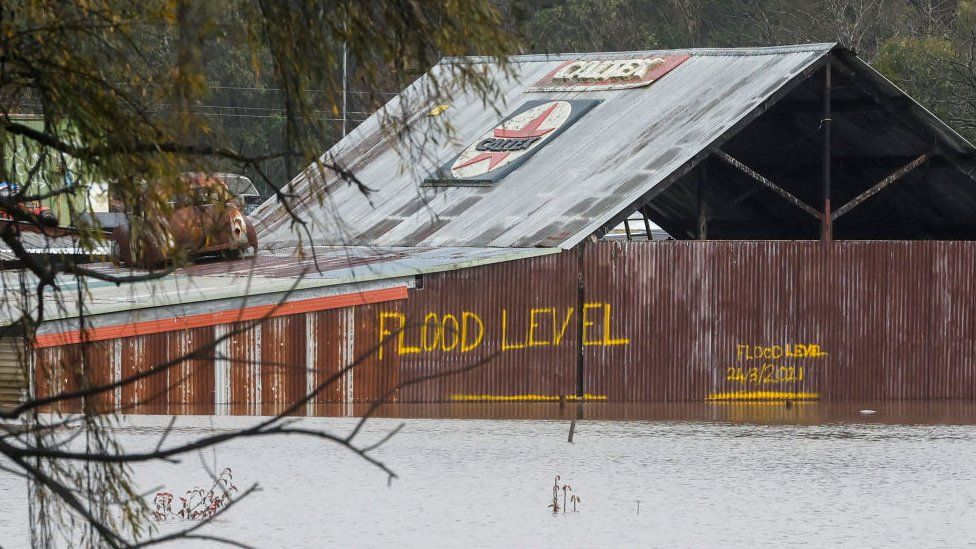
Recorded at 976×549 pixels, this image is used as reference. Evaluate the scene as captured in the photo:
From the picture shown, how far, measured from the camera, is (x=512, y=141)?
3359 centimetres

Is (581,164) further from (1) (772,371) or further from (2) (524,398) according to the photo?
(2) (524,398)

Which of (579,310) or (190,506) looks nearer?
(190,506)

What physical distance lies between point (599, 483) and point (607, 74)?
16.7m

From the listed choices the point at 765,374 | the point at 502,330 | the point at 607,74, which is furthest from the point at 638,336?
the point at 607,74

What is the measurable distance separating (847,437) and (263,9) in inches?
730

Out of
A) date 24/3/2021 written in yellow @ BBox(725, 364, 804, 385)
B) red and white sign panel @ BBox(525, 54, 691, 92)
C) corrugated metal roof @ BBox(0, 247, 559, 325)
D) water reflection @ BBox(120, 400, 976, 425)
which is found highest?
red and white sign panel @ BBox(525, 54, 691, 92)

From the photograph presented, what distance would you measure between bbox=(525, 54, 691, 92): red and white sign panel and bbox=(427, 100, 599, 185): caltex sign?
0.76m

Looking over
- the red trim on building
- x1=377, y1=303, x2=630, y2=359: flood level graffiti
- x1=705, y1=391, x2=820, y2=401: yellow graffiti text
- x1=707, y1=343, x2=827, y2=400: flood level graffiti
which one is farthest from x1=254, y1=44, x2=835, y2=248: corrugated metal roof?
x1=705, y1=391, x2=820, y2=401: yellow graffiti text

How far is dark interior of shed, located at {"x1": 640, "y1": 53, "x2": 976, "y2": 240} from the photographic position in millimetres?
30219

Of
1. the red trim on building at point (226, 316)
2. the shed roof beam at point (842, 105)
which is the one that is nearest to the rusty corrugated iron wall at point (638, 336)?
the red trim on building at point (226, 316)

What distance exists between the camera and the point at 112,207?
34.2 feet

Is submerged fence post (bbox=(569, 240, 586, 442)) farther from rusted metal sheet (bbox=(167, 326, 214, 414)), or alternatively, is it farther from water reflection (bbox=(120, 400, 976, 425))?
rusted metal sheet (bbox=(167, 326, 214, 414))

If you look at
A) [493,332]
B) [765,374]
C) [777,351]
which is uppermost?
[493,332]

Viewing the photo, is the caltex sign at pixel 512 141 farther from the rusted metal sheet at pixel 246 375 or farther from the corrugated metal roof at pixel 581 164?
the rusted metal sheet at pixel 246 375
